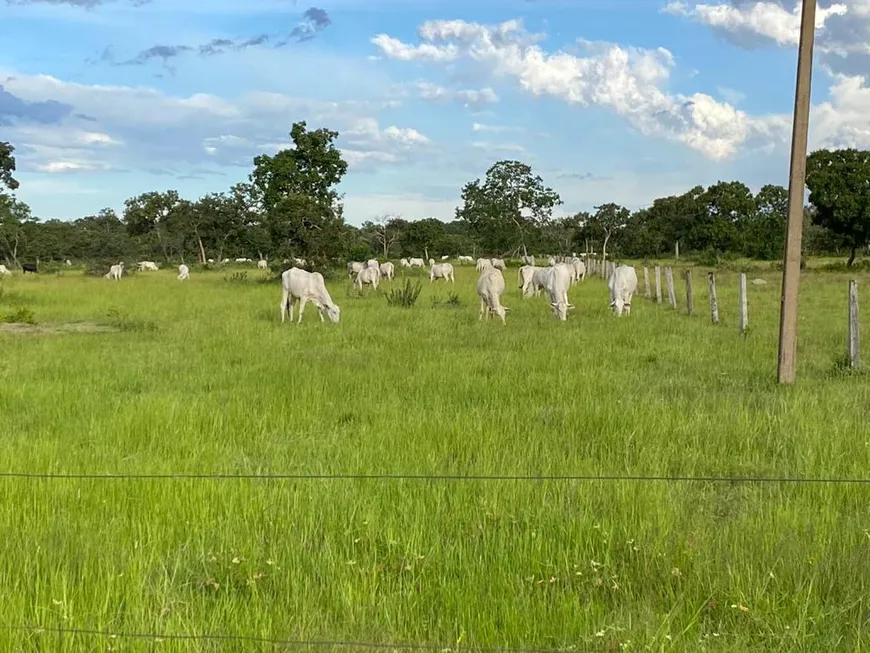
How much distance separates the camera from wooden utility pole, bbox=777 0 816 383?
8719 millimetres

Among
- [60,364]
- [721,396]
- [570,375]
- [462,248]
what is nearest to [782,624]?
[721,396]

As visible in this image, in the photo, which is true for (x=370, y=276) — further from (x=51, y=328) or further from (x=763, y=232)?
(x=763, y=232)

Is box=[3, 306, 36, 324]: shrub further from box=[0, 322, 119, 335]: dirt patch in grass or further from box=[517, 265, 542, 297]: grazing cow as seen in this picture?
box=[517, 265, 542, 297]: grazing cow

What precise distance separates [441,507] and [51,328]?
1465 cm

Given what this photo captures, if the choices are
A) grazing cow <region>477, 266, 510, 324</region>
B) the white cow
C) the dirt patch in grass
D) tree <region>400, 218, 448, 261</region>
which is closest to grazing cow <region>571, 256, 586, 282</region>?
the white cow

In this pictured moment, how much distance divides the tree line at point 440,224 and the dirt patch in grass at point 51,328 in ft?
28.7

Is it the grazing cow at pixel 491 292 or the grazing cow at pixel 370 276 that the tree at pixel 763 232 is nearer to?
the grazing cow at pixel 370 276

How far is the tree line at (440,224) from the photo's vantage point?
3031 centimetres

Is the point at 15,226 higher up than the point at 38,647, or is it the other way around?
the point at 15,226

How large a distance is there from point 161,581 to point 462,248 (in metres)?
69.5

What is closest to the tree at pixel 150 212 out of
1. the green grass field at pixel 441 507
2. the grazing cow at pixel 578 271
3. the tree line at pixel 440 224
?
the tree line at pixel 440 224

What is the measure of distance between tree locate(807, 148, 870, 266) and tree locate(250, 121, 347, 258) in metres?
25.7

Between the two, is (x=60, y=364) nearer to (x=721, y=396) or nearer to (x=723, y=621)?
(x=721, y=396)

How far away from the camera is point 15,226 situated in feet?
73.1
